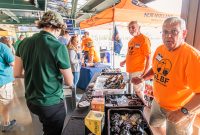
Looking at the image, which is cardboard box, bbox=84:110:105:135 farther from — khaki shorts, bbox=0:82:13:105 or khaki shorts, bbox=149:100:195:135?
khaki shorts, bbox=0:82:13:105

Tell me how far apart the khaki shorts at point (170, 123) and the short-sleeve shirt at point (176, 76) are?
0.32 ft

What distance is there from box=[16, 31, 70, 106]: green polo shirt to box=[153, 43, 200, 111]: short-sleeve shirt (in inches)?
30.3

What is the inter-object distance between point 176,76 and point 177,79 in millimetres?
23

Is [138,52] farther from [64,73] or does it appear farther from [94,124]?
[94,124]

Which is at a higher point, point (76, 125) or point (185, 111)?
point (185, 111)

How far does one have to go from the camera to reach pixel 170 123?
1437 mm

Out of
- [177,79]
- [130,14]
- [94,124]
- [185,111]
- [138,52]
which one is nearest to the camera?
[94,124]

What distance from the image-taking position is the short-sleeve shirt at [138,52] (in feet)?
8.64

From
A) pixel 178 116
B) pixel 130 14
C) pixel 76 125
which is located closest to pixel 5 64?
pixel 76 125

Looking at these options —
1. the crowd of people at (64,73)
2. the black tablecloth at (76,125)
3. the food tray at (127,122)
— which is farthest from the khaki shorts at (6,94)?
the food tray at (127,122)

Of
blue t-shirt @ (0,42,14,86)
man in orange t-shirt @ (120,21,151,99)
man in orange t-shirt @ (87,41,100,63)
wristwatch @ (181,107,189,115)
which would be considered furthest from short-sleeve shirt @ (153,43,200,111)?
man in orange t-shirt @ (87,41,100,63)

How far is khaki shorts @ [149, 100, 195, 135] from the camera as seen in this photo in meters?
1.38

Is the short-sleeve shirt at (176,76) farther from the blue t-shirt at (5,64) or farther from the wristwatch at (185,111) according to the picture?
the blue t-shirt at (5,64)

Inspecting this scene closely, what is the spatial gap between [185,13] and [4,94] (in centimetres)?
254
